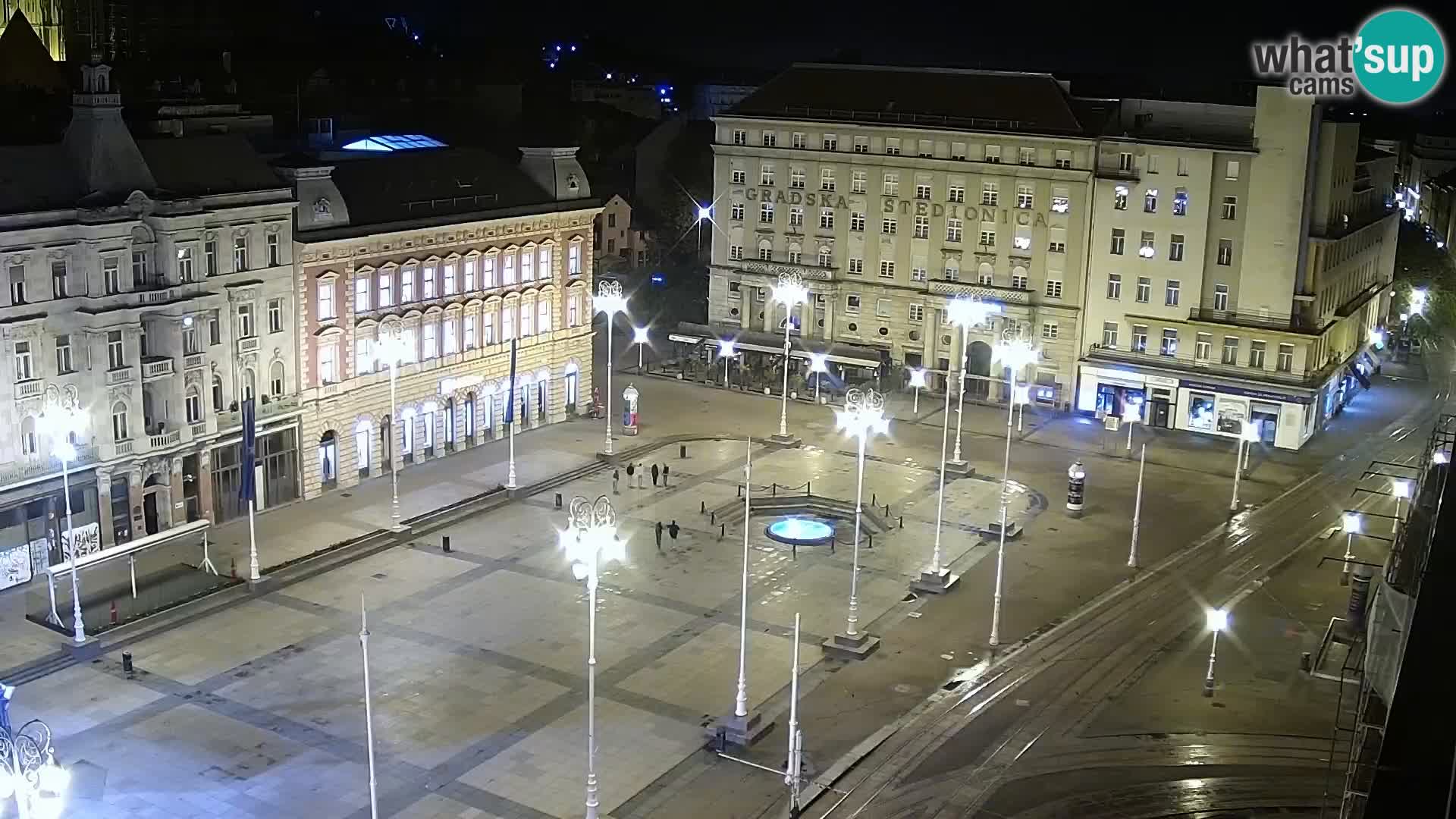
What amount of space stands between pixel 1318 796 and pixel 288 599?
37.4m

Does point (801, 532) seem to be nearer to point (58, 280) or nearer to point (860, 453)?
point (860, 453)

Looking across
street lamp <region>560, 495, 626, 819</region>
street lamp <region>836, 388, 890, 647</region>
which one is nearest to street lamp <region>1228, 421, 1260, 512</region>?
street lamp <region>836, 388, 890, 647</region>

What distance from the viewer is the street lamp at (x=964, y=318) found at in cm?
7444

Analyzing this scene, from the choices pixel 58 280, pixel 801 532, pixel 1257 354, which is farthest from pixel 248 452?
pixel 1257 354

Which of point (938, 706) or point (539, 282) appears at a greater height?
point (539, 282)

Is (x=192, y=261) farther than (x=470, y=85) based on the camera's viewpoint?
No

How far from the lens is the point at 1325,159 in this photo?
83875 millimetres

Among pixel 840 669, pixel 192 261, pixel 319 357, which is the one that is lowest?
pixel 840 669

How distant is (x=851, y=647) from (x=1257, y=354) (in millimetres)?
44925

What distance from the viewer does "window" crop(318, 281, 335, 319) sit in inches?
2662

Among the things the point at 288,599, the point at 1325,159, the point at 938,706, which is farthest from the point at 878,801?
the point at 1325,159

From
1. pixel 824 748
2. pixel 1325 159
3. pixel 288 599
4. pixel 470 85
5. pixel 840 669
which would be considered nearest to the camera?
pixel 824 748

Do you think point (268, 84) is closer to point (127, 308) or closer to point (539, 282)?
point (539, 282)

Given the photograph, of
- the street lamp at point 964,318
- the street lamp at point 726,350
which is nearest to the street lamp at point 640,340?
the street lamp at point 726,350
